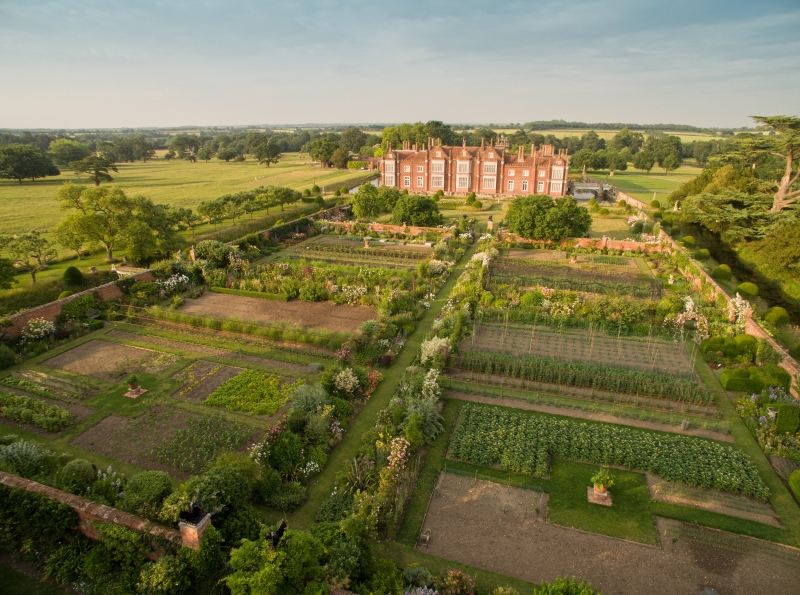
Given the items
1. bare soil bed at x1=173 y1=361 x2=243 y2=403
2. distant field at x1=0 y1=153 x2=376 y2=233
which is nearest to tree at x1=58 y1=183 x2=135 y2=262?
distant field at x1=0 y1=153 x2=376 y2=233

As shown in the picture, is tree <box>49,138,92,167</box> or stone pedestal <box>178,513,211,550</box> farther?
tree <box>49,138,92,167</box>

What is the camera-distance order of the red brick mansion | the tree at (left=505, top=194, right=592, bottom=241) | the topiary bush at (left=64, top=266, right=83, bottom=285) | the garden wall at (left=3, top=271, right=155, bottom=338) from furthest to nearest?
1. the red brick mansion
2. the tree at (left=505, top=194, right=592, bottom=241)
3. the topiary bush at (left=64, top=266, right=83, bottom=285)
4. the garden wall at (left=3, top=271, right=155, bottom=338)

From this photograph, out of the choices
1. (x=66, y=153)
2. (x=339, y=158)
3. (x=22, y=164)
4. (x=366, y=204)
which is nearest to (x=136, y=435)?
(x=366, y=204)

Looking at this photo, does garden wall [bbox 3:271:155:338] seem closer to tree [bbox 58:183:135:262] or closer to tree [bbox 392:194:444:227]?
tree [bbox 58:183:135:262]

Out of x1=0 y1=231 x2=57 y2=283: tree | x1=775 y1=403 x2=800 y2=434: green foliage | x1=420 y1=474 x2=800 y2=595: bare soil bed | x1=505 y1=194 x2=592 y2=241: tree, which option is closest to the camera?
x1=420 y1=474 x2=800 y2=595: bare soil bed

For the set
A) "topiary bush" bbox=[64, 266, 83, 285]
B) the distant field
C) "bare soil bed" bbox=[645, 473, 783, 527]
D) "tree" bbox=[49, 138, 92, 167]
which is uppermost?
"tree" bbox=[49, 138, 92, 167]

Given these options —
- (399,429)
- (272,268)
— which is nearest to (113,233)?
(272,268)

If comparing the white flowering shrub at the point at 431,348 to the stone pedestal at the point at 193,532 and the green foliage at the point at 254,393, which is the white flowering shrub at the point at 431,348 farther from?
the stone pedestal at the point at 193,532
